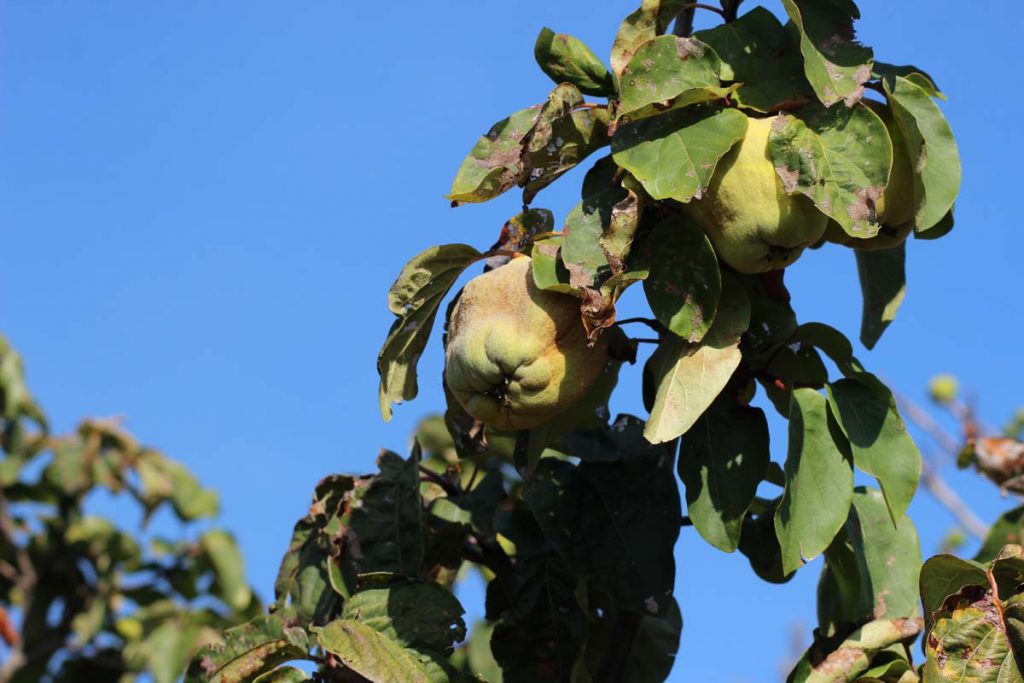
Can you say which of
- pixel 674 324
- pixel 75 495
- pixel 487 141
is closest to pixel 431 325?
pixel 487 141

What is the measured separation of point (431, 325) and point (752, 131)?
64cm

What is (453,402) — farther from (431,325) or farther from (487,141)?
(487,141)

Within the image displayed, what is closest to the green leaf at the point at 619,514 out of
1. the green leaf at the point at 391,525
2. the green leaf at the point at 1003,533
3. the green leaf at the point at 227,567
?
the green leaf at the point at 391,525

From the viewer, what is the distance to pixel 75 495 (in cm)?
685

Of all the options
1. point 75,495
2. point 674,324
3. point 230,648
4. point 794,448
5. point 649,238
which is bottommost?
point 230,648

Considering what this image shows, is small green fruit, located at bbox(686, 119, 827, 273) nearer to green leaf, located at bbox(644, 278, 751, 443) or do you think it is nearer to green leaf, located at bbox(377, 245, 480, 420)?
green leaf, located at bbox(644, 278, 751, 443)

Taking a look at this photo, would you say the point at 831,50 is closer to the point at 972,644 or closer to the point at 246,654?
the point at 972,644

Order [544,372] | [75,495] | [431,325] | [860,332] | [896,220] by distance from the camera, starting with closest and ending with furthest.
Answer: [544,372] → [896,220] → [431,325] → [860,332] → [75,495]

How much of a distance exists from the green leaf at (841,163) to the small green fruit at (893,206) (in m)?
0.05

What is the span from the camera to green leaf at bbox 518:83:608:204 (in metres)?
2.07

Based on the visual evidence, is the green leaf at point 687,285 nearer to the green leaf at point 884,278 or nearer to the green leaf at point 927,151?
the green leaf at point 927,151

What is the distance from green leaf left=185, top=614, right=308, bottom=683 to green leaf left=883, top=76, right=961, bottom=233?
121cm

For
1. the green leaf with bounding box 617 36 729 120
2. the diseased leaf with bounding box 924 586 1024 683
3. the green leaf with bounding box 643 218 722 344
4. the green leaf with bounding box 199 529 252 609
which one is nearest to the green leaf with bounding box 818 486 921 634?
the diseased leaf with bounding box 924 586 1024 683

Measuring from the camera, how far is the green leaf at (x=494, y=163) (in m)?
2.09
